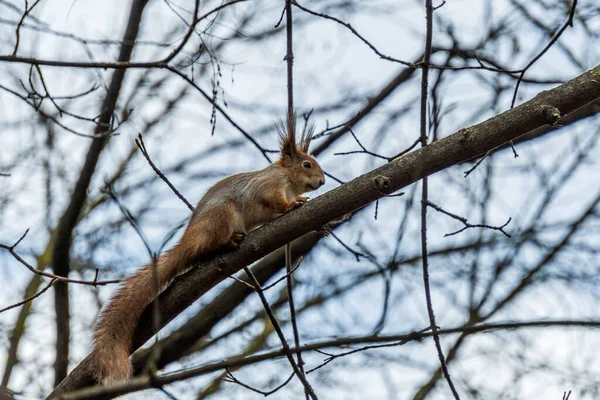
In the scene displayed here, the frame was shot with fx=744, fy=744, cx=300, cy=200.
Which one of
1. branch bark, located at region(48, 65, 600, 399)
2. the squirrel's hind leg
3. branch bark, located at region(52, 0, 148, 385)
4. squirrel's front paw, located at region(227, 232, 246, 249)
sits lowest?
branch bark, located at region(48, 65, 600, 399)

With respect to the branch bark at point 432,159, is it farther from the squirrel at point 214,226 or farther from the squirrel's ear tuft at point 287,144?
the squirrel's ear tuft at point 287,144

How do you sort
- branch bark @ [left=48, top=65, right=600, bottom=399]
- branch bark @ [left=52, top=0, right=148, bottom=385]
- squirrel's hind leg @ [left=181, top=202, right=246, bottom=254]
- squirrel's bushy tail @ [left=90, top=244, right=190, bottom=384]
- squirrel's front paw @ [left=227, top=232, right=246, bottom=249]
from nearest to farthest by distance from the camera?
branch bark @ [left=48, top=65, right=600, bottom=399]
squirrel's bushy tail @ [left=90, top=244, right=190, bottom=384]
squirrel's front paw @ [left=227, top=232, right=246, bottom=249]
squirrel's hind leg @ [left=181, top=202, right=246, bottom=254]
branch bark @ [left=52, top=0, right=148, bottom=385]

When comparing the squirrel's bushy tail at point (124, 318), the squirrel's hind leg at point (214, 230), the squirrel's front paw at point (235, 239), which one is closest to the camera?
the squirrel's bushy tail at point (124, 318)

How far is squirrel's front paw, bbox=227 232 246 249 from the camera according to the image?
3.55 meters

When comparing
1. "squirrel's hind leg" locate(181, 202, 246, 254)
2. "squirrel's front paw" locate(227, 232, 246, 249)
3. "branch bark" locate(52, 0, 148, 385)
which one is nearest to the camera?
"squirrel's front paw" locate(227, 232, 246, 249)

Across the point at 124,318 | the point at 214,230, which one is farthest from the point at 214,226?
the point at 124,318

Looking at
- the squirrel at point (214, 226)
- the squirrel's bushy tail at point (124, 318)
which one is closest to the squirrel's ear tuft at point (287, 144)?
the squirrel at point (214, 226)

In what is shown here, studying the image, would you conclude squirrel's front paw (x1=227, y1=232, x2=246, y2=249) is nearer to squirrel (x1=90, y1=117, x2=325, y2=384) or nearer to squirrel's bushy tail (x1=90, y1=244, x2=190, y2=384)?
squirrel (x1=90, y1=117, x2=325, y2=384)

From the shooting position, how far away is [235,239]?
3670mm

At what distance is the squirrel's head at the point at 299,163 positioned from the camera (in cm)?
469

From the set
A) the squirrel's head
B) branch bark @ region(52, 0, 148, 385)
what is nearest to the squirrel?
the squirrel's head

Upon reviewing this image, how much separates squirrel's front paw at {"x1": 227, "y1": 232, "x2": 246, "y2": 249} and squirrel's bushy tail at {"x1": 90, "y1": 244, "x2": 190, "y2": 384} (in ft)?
0.85

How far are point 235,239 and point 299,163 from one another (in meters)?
1.20

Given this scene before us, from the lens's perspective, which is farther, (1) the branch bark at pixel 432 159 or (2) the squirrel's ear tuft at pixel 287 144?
(2) the squirrel's ear tuft at pixel 287 144
